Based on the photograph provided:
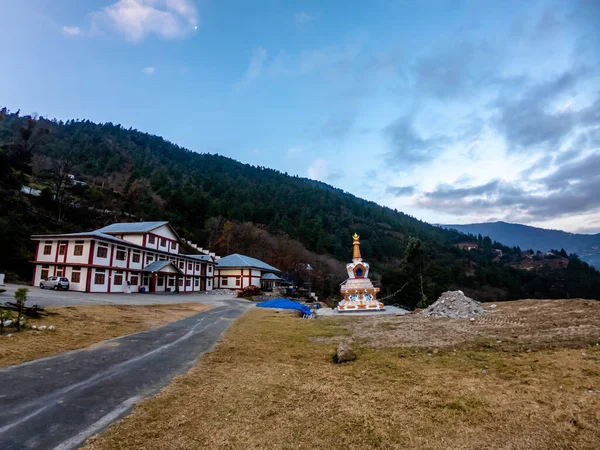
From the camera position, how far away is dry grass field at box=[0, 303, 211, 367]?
9312 millimetres

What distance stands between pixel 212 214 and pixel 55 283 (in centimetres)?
5218

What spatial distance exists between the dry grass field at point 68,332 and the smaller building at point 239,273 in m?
35.7

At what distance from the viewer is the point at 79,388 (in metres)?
6.75

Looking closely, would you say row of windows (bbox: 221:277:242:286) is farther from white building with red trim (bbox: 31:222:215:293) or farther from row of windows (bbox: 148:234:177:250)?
row of windows (bbox: 148:234:177:250)

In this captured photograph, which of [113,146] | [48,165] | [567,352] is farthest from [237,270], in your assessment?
[113,146]

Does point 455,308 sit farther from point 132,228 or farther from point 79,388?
point 132,228

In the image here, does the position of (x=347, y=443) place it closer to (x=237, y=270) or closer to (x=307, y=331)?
(x=307, y=331)

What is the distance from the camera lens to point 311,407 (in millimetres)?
5879

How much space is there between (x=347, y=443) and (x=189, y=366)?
5.54 m

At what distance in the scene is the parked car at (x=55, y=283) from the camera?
100 ft

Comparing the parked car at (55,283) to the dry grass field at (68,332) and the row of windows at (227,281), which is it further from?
the row of windows at (227,281)

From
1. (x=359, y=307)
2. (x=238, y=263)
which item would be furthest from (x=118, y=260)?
(x=359, y=307)

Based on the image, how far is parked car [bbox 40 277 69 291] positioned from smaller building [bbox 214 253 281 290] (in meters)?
26.4

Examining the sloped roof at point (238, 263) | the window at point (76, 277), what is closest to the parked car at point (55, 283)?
the window at point (76, 277)
